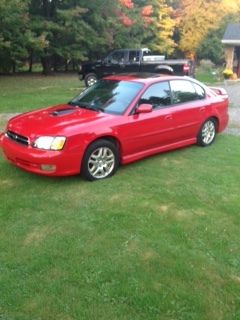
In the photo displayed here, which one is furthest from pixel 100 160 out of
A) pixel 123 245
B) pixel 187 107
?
pixel 187 107

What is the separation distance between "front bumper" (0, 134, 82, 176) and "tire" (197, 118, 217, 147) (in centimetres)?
315

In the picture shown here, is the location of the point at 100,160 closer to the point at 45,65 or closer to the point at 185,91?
the point at 185,91

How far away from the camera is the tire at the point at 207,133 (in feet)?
27.8

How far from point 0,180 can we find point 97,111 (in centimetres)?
187

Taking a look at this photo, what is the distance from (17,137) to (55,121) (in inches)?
24.2

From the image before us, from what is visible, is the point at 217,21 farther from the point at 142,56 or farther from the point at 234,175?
the point at 234,175

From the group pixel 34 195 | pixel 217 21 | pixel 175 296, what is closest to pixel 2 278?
pixel 175 296

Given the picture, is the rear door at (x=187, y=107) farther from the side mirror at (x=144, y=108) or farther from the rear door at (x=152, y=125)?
the side mirror at (x=144, y=108)

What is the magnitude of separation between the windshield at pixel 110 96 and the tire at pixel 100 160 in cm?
68

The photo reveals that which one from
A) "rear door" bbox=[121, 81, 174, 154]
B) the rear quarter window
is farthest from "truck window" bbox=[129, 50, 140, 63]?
"rear door" bbox=[121, 81, 174, 154]

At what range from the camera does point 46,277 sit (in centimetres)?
400

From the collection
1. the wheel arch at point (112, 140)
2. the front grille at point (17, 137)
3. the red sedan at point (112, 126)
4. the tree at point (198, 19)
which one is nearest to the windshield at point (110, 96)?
the red sedan at point (112, 126)

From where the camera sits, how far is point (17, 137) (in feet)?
21.0

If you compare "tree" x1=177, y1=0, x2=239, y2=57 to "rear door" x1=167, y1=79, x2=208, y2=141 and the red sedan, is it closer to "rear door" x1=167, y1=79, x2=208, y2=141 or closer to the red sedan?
the red sedan
